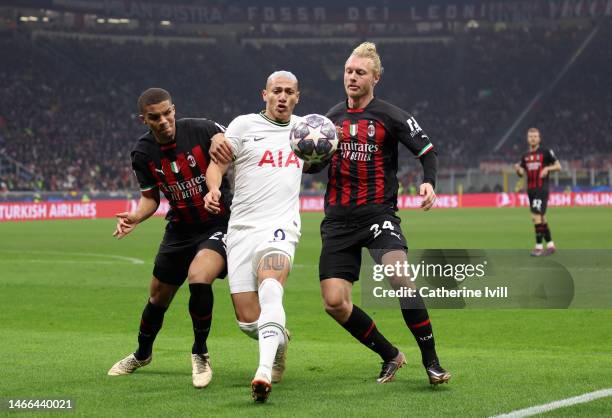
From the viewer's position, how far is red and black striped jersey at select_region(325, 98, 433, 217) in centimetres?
724

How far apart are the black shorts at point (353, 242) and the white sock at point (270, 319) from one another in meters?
0.53

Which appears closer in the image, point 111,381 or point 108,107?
point 111,381

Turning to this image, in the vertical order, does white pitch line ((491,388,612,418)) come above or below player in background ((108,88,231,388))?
below

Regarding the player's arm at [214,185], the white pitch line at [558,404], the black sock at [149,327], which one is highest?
the player's arm at [214,185]

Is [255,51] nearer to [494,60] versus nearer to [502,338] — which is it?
[494,60]

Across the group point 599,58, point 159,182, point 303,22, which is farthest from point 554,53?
point 159,182

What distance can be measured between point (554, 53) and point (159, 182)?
64.8 metres

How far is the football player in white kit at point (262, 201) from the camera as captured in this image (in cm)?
699

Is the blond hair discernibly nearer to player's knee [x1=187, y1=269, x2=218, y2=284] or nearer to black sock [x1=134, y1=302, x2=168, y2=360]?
Answer: player's knee [x1=187, y1=269, x2=218, y2=284]

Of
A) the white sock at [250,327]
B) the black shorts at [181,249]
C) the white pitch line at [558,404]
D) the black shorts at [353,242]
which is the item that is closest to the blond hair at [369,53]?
the black shorts at [353,242]

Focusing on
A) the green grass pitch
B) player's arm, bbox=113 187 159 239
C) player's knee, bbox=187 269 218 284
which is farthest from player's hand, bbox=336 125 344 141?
the green grass pitch

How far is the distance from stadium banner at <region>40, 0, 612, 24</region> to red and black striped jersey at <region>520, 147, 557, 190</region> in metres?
50.2

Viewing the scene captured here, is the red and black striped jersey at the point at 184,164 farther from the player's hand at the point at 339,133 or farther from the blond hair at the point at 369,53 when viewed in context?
the blond hair at the point at 369,53

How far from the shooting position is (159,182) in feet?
25.8
